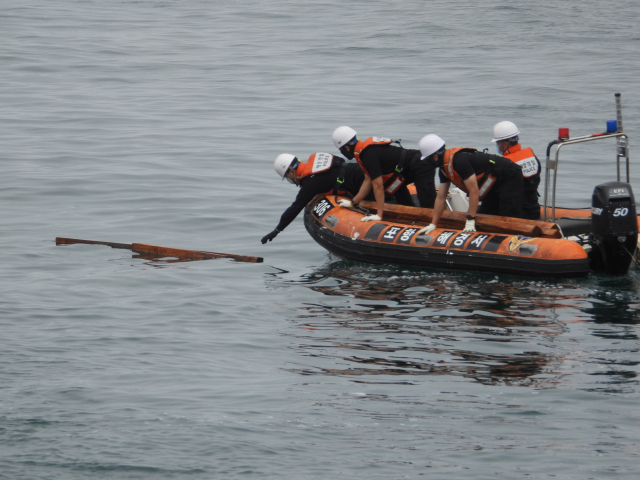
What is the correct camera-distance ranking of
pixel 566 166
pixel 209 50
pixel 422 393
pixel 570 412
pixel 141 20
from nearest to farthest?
pixel 570 412 < pixel 422 393 < pixel 566 166 < pixel 209 50 < pixel 141 20

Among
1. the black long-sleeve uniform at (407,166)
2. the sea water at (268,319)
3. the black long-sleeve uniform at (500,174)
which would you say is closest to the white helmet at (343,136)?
the black long-sleeve uniform at (407,166)

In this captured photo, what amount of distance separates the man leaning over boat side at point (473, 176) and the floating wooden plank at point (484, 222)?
0.17 metres

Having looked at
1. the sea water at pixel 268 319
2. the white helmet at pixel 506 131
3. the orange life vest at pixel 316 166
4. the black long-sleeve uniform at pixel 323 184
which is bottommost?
the sea water at pixel 268 319

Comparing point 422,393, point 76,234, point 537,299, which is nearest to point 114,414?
point 422,393

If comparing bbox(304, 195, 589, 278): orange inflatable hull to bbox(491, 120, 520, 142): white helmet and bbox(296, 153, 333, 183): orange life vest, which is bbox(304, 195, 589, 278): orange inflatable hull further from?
bbox(491, 120, 520, 142): white helmet

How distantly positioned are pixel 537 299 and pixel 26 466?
213 inches

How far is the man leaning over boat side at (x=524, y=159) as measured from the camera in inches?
418

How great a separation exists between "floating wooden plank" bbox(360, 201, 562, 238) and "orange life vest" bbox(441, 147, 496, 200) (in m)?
0.34

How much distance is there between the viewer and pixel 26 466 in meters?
5.86

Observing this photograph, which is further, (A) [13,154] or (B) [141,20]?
(B) [141,20]

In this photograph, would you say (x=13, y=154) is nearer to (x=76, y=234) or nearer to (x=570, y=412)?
(x=76, y=234)

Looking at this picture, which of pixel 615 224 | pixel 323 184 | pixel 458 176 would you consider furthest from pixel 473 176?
pixel 323 184

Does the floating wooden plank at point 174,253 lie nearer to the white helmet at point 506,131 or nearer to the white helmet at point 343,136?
the white helmet at point 343,136

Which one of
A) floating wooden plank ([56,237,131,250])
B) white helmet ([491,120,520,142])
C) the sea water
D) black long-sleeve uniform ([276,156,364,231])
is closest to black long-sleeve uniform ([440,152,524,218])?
white helmet ([491,120,520,142])
